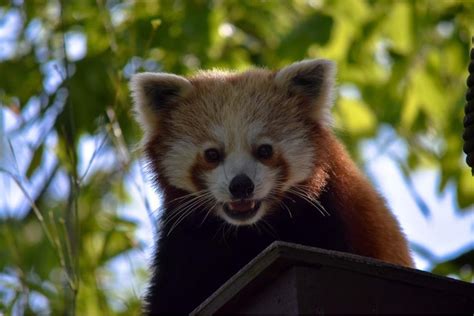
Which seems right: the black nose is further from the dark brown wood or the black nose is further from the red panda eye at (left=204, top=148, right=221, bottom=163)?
the dark brown wood

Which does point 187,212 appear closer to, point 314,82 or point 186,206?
point 186,206

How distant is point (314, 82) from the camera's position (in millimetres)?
4754

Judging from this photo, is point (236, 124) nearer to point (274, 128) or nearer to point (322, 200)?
point (274, 128)

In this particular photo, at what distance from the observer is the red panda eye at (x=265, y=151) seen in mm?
4445

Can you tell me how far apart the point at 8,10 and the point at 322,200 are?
3.46 metres

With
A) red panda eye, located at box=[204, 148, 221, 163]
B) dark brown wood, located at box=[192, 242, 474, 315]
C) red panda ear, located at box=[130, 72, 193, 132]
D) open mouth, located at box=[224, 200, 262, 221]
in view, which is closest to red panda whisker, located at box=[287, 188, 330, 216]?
open mouth, located at box=[224, 200, 262, 221]

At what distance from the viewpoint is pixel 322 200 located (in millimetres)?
4289

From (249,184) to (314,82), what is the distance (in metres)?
0.76

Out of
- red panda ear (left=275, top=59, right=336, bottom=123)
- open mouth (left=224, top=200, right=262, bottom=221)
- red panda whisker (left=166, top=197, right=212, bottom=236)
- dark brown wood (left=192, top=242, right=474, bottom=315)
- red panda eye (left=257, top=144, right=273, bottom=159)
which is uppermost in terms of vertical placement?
red panda ear (left=275, top=59, right=336, bottom=123)

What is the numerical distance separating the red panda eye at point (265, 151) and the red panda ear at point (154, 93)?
51 cm

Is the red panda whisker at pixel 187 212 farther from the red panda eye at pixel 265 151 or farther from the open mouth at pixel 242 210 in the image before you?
the red panda eye at pixel 265 151

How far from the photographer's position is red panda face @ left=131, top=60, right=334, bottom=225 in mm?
4332

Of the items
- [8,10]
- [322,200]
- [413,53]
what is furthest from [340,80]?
[322,200]

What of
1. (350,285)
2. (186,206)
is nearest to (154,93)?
(186,206)
